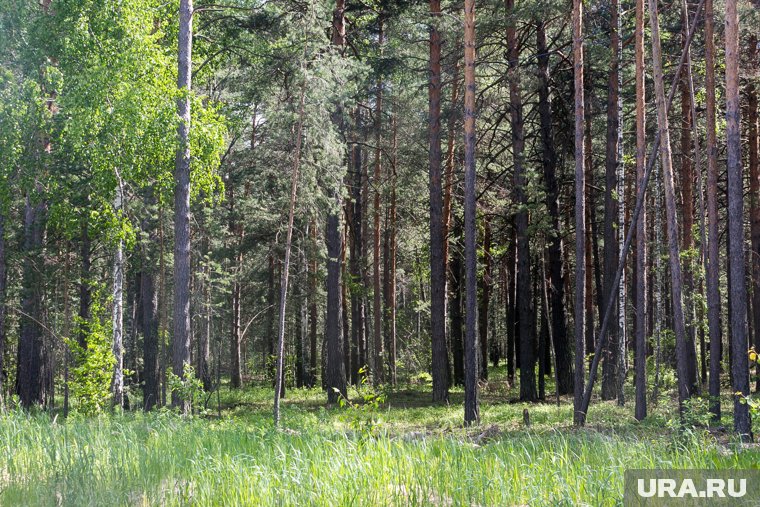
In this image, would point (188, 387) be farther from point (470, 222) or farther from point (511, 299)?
point (511, 299)

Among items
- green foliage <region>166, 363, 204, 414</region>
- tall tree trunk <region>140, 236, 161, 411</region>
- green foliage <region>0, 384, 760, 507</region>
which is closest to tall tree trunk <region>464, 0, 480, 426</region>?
green foliage <region>166, 363, 204, 414</region>

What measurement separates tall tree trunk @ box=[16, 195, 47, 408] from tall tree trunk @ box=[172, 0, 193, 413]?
8.09 m

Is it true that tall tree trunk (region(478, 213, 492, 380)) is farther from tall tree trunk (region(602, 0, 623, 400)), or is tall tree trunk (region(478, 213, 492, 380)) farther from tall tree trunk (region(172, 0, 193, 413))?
tall tree trunk (region(172, 0, 193, 413))

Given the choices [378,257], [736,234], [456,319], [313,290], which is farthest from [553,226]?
[736,234]

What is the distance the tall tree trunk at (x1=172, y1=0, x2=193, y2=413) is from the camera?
1464 cm

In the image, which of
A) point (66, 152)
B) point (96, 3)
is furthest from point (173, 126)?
point (66, 152)

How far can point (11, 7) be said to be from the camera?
15.5m

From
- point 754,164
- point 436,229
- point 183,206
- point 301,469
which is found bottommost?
point 301,469

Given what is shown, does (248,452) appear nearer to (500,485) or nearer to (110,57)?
(500,485)

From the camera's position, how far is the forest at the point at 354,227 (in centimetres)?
662

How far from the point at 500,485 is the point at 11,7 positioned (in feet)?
49.6

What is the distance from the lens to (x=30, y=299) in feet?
71.6

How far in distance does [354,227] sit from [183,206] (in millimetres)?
15902

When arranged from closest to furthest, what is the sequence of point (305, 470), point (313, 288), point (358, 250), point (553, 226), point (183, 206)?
1. point (305, 470)
2. point (183, 206)
3. point (553, 226)
4. point (313, 288)
5. point (358, 250)
